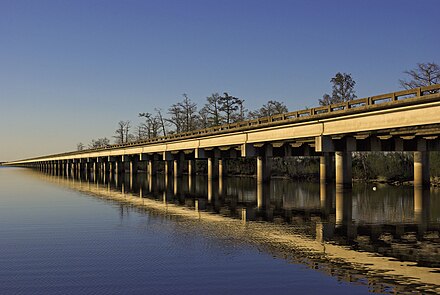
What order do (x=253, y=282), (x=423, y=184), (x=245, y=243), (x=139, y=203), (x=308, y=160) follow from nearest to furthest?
(x=253, y=282), (x=245, y=243), (x=139, y=203), (x=423, y=184), (x=308, y=160)

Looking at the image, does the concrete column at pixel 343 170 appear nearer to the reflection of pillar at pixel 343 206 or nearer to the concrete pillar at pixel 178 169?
the reflection of pillar at pixel 343 206

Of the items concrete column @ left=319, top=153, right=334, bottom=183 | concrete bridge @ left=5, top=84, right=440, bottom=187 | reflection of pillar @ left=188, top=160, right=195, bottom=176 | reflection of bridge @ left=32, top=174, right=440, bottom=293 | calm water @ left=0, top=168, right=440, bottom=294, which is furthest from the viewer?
reflection of pillar @ left=188, top=160, right=195, bottom=176

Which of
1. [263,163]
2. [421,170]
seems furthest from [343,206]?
[263,163]

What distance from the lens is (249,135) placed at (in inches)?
2003

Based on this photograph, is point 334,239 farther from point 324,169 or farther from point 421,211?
point 324,169

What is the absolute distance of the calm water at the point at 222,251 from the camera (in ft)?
37.4

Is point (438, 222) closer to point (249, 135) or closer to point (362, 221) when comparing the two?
point (362, 221)

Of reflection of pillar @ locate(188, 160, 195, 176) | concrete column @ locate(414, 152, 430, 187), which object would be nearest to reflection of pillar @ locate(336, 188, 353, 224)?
concrete column @ locate(414, 152, 430, 187)

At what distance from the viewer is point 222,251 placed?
15.4 meters

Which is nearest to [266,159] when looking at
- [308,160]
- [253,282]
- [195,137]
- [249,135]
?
[249,135]

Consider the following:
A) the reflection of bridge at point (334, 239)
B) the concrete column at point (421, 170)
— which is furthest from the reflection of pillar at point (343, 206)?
the concrete column at point (421, 170)

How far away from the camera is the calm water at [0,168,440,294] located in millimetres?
11406

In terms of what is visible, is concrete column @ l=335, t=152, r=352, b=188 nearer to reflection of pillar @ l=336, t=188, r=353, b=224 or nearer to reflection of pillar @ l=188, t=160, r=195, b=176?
reflection of pillar @ l=336, t=188, r=353, b=224

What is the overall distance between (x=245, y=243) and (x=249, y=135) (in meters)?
34.3
